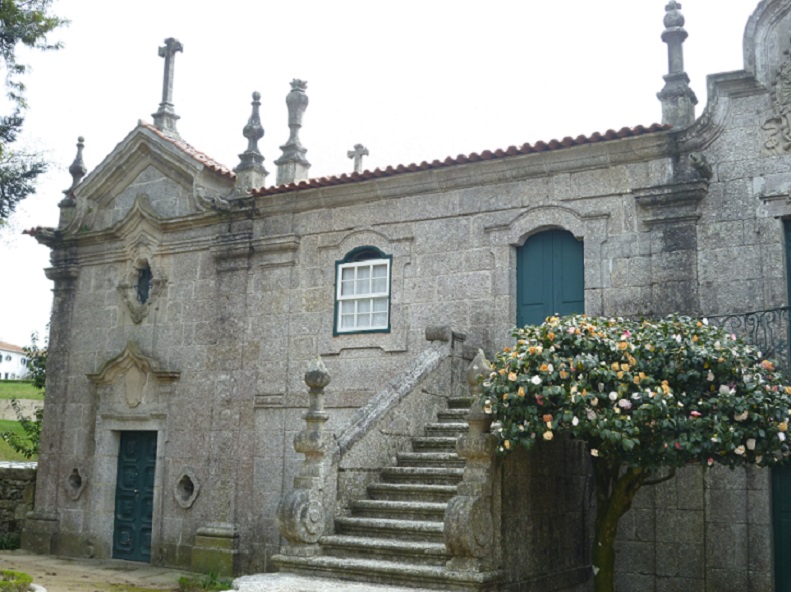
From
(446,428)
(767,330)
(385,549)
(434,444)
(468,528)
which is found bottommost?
(385,549)

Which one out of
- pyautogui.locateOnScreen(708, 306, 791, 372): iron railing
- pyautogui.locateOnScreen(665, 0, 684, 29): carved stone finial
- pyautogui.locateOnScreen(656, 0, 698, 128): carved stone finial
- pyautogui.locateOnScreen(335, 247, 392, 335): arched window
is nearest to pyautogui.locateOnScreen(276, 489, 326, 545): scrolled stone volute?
pyautogui.locateOnScreen(335, 247, 392, 335): arched window

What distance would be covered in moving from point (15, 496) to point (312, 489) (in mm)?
8458

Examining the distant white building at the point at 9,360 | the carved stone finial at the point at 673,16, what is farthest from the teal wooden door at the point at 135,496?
the distant white building at the point at 9,360

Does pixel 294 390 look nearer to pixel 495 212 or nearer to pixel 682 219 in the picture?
pixel 495 212

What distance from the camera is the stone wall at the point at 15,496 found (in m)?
14.4

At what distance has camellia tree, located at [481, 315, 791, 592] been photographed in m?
7.11

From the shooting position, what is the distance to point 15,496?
14.6 meters

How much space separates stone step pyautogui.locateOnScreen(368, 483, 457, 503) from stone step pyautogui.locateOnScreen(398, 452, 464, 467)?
312 millimetres

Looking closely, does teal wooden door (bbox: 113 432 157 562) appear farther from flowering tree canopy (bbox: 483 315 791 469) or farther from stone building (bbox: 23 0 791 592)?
flowering tree canopy (bbox: 483 315 791 469)

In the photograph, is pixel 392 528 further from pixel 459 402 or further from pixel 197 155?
pixel 197 155

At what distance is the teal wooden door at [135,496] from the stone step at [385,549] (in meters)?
5.44

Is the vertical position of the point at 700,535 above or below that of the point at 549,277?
below

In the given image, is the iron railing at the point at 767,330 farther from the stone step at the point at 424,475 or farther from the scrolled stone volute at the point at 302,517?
the scrolled stone volute at the point at 302,517

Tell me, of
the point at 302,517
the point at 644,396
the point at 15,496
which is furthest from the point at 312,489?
the point at 15,496
